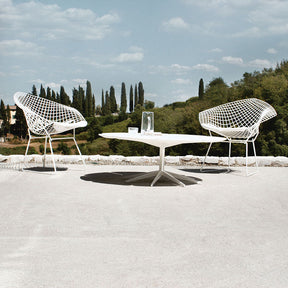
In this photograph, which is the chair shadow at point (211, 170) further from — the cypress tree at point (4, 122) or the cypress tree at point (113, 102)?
the cypress tree at point (113, 102)

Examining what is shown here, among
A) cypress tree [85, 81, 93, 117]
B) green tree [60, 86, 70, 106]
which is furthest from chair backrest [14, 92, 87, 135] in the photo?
cypress tree [85, 81, 93, 117]

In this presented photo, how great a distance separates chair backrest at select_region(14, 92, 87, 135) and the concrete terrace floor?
3.29ft

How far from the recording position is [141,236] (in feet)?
5.78

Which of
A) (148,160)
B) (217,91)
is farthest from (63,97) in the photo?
(148,160)

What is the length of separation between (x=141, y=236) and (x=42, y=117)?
319 centimetres

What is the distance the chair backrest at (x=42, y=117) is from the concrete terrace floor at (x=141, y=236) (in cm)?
100

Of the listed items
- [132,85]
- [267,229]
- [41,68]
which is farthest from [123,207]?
[132,85]

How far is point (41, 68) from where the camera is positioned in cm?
2027

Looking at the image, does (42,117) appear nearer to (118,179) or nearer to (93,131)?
Result: (118,179)

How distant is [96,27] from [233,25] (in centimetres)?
835

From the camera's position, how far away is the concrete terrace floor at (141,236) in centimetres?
130

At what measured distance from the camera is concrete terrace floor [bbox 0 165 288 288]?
4.26 ft

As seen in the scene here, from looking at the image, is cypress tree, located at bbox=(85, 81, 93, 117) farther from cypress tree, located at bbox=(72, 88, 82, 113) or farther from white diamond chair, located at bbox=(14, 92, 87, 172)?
white diamond chair, located at bbox=(14, 92, 87, 172)

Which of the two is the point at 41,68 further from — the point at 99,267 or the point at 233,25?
the point at 99,267
